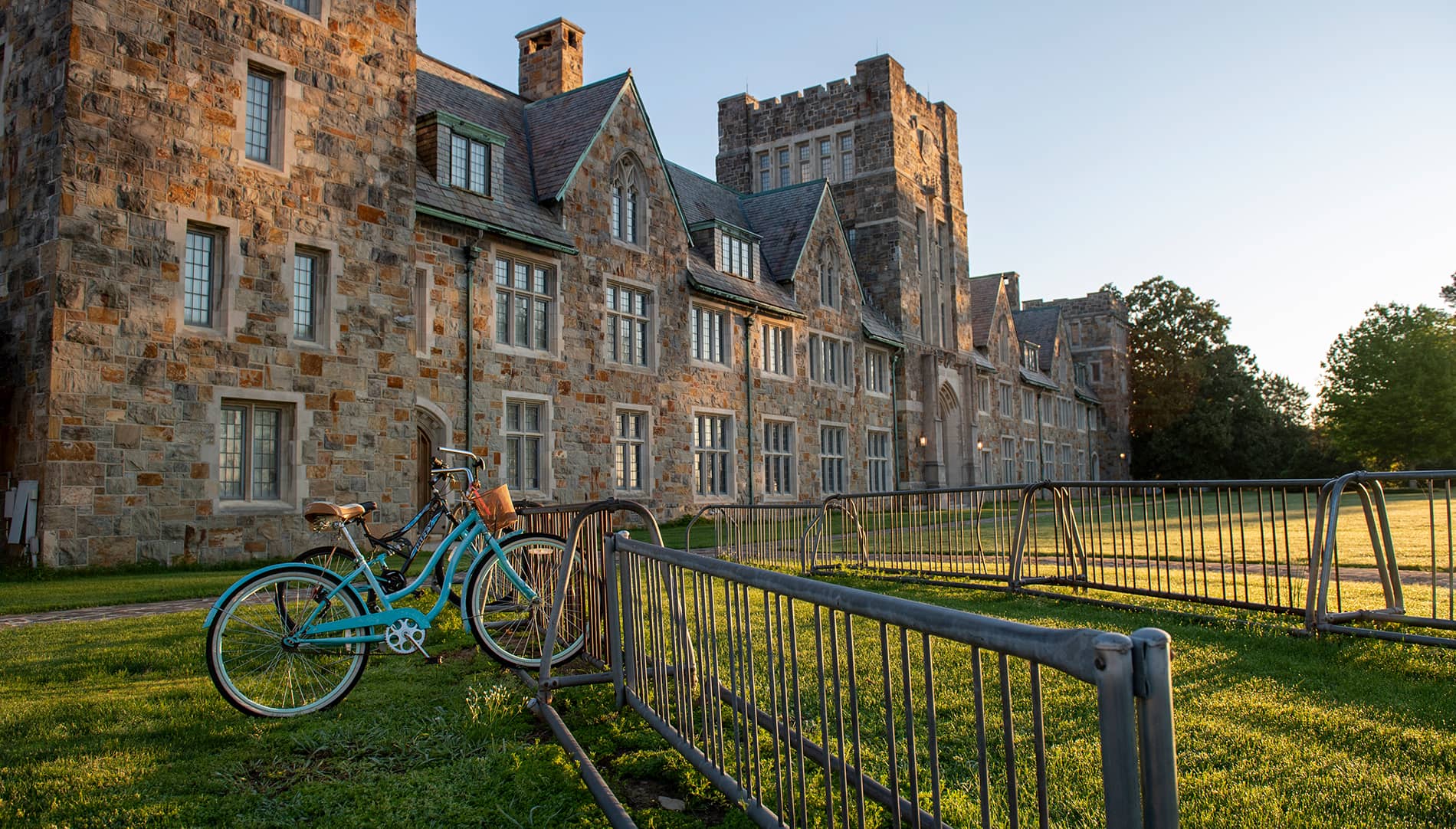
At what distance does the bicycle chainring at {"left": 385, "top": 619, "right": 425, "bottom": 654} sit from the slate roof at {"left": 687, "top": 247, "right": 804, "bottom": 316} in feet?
64.2

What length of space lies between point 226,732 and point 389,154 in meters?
13.9

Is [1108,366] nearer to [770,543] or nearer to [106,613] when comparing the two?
[770,543]

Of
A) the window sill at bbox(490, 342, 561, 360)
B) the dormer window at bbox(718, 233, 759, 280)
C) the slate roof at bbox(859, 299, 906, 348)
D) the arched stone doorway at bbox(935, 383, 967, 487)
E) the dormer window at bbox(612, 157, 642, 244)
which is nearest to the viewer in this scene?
the window sill at bbox(490, 342, 561, 360)

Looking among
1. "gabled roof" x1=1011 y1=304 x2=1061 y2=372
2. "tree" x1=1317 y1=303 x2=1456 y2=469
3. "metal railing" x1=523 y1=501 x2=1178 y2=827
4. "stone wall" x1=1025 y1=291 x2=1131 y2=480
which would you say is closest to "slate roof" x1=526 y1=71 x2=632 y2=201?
"metal railing" x1=523 y1=501 x2=1178 y2=827

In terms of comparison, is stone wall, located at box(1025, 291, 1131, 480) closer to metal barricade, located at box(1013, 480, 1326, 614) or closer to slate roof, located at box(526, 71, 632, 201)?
slate roof, located at box(526, 71, 632, 201)

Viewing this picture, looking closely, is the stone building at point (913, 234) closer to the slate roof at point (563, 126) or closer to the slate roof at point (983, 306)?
the slate roof at point (983, 306)

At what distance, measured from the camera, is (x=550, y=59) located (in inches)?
1049

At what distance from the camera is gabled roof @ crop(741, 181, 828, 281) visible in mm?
31094

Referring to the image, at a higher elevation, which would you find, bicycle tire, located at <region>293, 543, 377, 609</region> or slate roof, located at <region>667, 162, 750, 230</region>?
slate roof, located at <region>667, 162, 750, 230</region>

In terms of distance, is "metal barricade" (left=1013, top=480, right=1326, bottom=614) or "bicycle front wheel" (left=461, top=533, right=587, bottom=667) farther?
"metal barricade" (left=1013, top=480, right=1326, bottom=614)

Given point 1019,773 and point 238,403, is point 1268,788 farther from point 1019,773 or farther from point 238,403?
point 238,403

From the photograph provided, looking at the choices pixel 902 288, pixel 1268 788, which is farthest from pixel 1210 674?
pixel 902 288

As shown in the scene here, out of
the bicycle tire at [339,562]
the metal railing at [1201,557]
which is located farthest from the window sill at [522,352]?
the bicycle tire at [339,562]

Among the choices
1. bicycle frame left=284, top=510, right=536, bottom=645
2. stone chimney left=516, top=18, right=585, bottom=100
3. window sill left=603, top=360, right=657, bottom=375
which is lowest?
bicycle frame left=284, top=510, right=536, bottom=645
